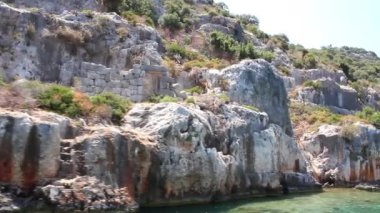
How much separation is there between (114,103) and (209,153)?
5.24m

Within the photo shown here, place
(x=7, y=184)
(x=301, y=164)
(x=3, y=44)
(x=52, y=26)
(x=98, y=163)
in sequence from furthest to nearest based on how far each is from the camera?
1. (x=301, y=164)
2. (x=52, y=26)
3. (x=3, y=44)
4. (x=98, y=163)
5. (x=7, y=184)

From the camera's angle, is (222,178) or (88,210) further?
(222,178)

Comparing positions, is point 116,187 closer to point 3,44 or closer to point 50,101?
point 50,101

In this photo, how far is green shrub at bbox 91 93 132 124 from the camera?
77.0 ft

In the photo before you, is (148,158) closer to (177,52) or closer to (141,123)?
(141,123)

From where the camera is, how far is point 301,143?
1545 inches

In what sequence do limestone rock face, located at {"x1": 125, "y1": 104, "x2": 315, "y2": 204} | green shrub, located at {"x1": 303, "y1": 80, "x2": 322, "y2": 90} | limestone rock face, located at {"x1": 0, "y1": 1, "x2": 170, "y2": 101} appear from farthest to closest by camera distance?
green shrub, located at {"x1": 303, "y1": 80, "x2": 322, "y2": 90} → limestone rock face, located at {"x1": 0, "y1": 1, "x2": 170, "y2": 101} → limestone rock face, located at {"x1": 125, "y1": 104, "x2": 315, "y2": 204}

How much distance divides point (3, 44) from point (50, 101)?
8.80m

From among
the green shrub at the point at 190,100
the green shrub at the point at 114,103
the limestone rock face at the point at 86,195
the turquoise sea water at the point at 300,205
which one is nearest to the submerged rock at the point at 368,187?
the turquoise sea water at the point at 300,205

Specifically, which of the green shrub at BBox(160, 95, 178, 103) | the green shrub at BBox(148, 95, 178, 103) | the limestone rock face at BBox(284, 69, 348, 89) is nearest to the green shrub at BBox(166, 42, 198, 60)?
the green shrub at BBox(148, 95, 178, 103)

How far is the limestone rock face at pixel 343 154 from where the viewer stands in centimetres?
3703

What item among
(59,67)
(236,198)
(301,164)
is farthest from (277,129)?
(59,67)

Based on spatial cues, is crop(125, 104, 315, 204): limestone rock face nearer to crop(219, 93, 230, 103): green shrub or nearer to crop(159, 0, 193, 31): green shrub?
crop(219, 93, 230, 103): green shrub

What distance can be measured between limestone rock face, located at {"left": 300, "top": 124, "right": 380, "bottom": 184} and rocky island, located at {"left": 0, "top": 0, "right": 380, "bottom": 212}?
0.29 feet
